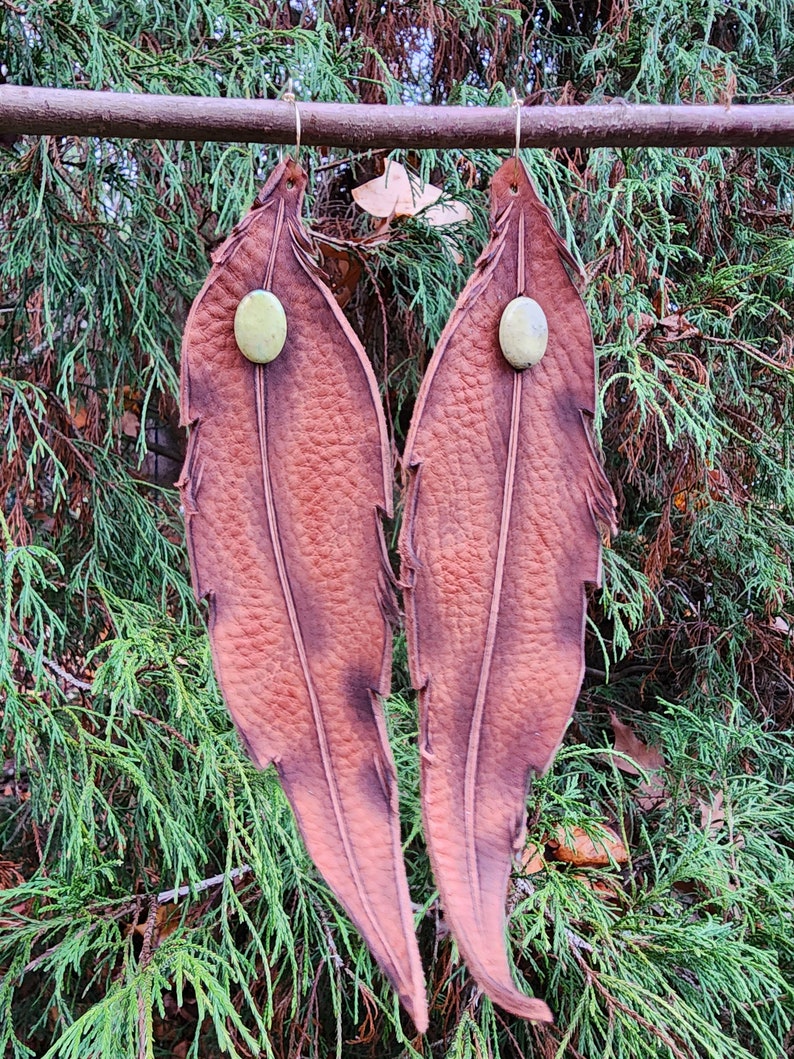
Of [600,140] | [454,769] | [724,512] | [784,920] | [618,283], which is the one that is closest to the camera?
[454,769]

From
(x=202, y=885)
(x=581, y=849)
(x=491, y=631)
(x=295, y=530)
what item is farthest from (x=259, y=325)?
(x=581, y=849)

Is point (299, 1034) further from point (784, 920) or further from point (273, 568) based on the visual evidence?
point (273, 568)

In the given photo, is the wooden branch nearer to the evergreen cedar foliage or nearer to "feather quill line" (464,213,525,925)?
"feather quill line" (464,213,525,925)

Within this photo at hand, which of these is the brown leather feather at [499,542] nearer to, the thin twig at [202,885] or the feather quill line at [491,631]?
the feather quill line at [491,631]

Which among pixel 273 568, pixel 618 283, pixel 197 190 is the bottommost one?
pixel 273 568

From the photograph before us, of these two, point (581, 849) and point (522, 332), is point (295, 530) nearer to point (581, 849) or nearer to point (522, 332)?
point (522, 332)

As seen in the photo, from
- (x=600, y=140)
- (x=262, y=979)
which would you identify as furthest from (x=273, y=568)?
(x=262, y=979)

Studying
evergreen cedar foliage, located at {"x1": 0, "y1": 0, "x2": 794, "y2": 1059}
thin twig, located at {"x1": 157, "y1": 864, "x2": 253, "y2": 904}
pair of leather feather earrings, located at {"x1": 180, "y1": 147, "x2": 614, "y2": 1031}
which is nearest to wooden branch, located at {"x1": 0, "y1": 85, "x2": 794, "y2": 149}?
pair of leather feather earrings, located at {"x1": 180, "y1": 147, "x2": 614, "y2": 1031}
